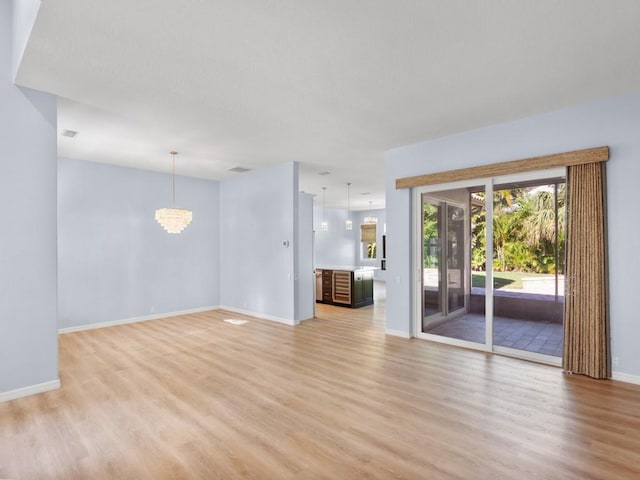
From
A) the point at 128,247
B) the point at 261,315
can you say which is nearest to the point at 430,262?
the point at 261,315

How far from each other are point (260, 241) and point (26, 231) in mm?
4065

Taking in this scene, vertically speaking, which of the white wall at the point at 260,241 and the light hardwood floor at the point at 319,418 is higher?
the white wall at the point at 260,241

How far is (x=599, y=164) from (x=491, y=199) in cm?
120

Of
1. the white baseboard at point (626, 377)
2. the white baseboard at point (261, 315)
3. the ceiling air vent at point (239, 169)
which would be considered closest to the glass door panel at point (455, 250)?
the white baseboard at point (626, 377)

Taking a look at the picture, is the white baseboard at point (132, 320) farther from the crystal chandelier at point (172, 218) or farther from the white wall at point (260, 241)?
the crystal chandelier at point (172, 218)

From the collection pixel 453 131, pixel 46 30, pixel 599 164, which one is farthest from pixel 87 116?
pixel 599 164

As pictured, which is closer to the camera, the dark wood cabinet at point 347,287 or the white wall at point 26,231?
the white wall at point 26,231

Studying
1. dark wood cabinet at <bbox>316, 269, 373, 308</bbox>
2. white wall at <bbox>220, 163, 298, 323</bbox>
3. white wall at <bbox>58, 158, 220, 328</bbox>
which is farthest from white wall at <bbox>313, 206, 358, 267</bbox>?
white wall at <bbox>58, 158, 220, 328</bbox>

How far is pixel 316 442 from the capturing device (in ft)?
8.37

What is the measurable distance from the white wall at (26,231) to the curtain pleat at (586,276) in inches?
227

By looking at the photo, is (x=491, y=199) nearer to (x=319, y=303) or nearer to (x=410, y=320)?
(x=410, y=320)

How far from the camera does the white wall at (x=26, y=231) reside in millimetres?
3273

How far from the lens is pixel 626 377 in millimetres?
3564

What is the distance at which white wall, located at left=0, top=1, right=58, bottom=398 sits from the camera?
10.7ft
